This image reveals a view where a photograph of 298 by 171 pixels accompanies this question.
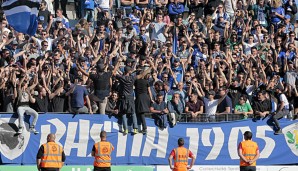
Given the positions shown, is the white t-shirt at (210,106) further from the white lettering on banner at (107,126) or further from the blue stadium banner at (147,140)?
the white lettering on banner at (107,126)

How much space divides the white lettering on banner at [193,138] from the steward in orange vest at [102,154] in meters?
3.73

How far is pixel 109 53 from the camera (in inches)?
1132

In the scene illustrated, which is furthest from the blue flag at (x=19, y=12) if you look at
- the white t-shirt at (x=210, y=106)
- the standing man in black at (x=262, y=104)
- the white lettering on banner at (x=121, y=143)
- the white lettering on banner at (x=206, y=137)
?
the standing man in black at (x=262, y=104)

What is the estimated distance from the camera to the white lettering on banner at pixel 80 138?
83.0 feet

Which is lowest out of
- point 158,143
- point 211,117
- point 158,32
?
point 158,143

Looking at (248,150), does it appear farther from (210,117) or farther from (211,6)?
(211,6)

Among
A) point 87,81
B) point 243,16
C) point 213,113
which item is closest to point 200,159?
point 213,113

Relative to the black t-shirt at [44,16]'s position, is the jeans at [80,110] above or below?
below

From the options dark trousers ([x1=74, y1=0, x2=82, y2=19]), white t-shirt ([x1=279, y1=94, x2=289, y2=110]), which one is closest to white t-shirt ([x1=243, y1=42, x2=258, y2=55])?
white t-shirt ([x1=279, y1=94, x2=289, y2=110])

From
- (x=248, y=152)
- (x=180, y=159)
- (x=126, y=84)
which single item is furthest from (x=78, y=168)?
(x=248, y=152)

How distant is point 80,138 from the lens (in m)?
25.4

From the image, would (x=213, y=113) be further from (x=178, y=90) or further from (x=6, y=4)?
(x=6, y=4)

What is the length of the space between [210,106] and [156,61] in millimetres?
2396

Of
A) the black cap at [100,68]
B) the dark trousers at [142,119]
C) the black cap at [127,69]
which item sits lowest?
the dark trousers at [142,119]
